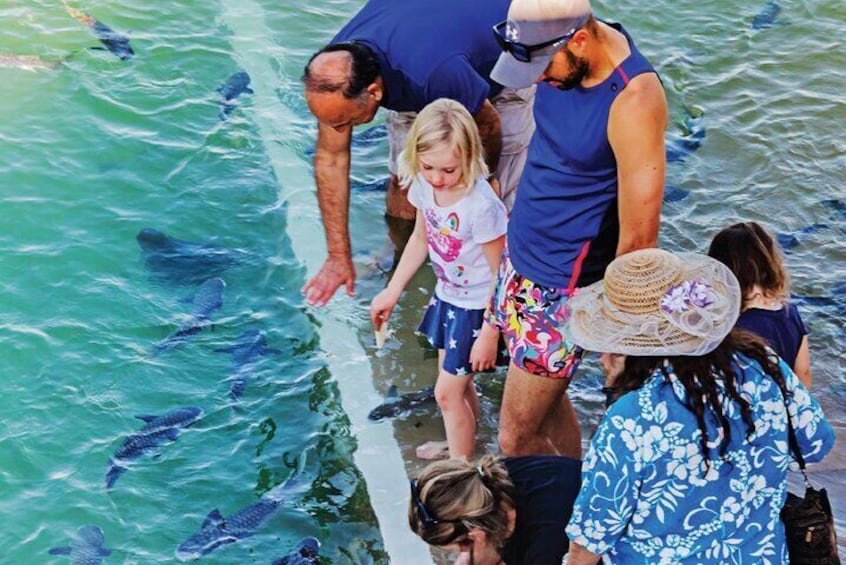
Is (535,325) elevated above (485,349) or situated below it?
above

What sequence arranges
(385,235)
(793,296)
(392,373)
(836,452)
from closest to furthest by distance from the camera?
(836,452) < (392,373) < (793,296) < (385,235)

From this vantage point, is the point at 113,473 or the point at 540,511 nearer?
the point at 540,511

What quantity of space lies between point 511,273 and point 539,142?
1.71ft

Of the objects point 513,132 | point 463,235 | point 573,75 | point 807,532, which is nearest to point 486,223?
point 463,235

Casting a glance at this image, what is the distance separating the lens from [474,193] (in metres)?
4.45

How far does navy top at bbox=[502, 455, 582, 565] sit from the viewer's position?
Result: 3693mm

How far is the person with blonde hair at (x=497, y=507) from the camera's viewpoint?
11.6 ft

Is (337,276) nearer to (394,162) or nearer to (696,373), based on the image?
(394,162)

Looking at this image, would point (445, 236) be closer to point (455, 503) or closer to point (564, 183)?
point (564, 183)

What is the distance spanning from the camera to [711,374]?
3.04m

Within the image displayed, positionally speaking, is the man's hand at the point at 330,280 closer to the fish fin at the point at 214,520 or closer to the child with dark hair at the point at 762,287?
the fish fin at the point at 214,520

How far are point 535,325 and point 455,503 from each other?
891mm

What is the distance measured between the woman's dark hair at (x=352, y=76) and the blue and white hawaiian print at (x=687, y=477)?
89.5 inches

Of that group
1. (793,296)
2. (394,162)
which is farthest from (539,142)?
(793,296)
